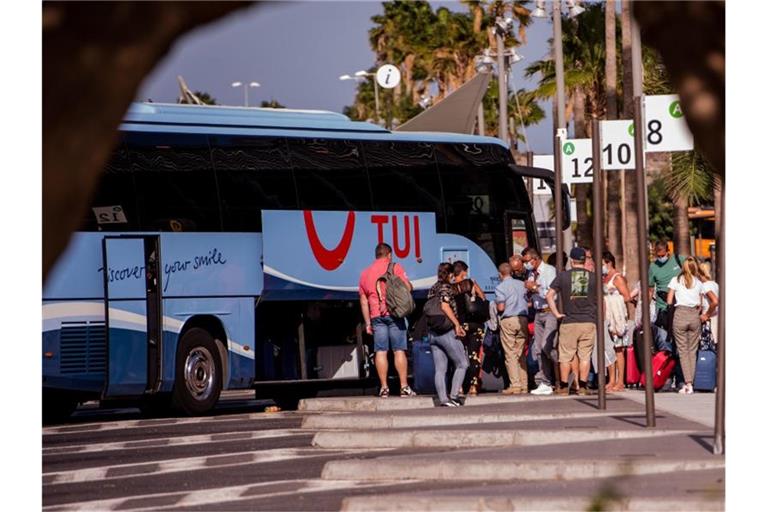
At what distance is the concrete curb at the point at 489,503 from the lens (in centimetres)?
953

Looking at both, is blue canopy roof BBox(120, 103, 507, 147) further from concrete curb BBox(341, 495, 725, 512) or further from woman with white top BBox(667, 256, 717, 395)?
concrete curb BBox(341, 495, 725, 512)

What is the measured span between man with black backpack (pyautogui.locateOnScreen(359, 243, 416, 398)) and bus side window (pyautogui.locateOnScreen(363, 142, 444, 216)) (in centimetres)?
184

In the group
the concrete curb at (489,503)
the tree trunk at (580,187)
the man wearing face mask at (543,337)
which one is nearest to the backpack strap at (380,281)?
the man wearing face mask at (543,337)

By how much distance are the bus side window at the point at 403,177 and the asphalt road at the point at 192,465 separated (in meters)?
3.58

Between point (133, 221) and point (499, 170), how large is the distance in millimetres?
6357

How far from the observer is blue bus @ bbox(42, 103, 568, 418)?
19219 millimetres

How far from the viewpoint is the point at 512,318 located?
20469 millimetres

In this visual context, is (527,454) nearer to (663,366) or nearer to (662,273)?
(663,366)

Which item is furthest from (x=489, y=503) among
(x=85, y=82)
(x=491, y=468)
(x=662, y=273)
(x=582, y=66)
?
(x=582, y=66)

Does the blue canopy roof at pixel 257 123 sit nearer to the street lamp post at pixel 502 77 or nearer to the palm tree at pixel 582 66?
the street lamp post at pixel 502 77

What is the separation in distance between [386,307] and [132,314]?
3012 millimetres

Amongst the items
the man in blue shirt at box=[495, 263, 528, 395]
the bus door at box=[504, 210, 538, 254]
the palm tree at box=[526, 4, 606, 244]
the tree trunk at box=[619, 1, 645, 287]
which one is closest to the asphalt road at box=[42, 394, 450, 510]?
the man in blue shirt at box=[495, 263, 528, 395]

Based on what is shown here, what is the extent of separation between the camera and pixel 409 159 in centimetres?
2294
